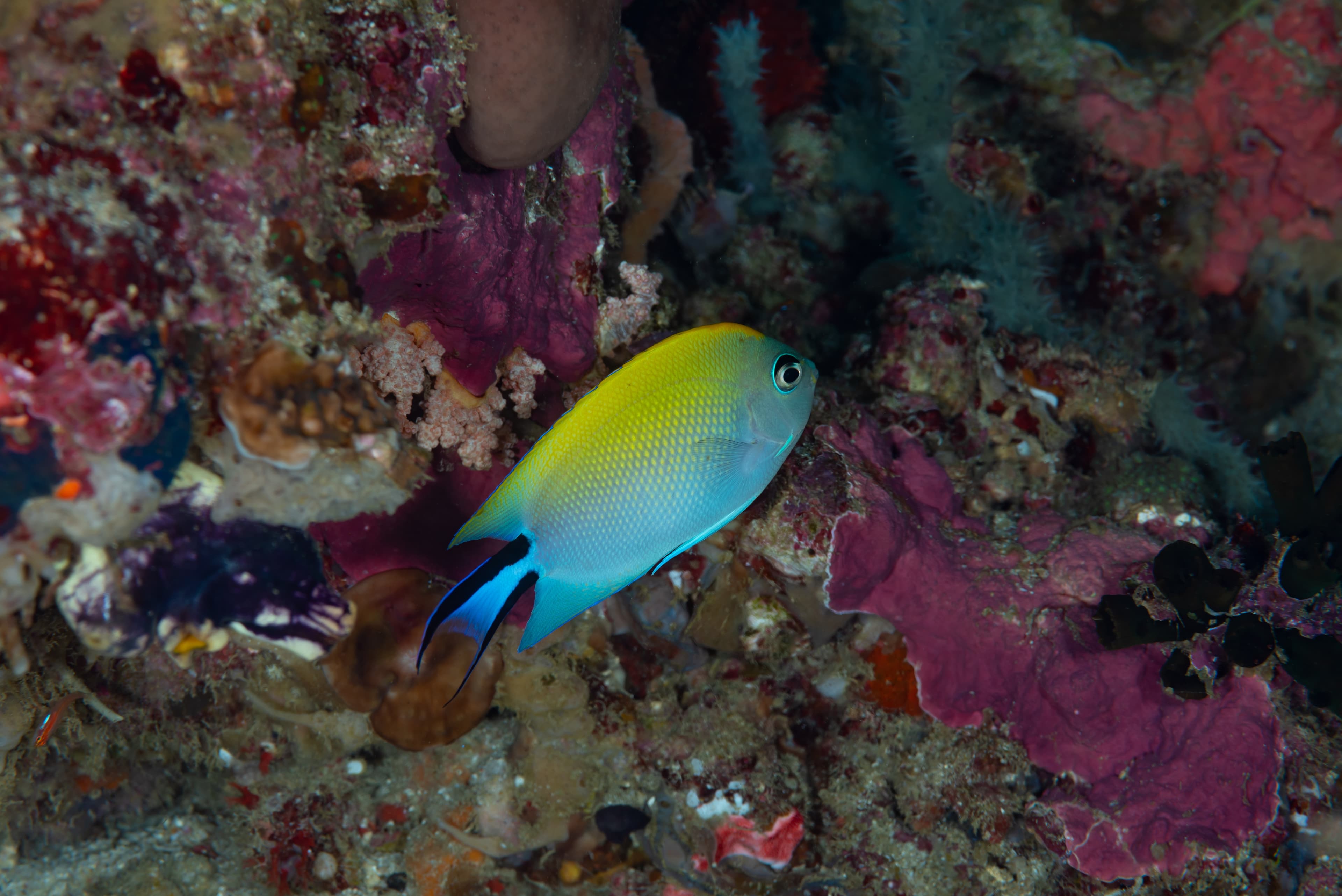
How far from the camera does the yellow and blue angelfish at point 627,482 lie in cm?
183

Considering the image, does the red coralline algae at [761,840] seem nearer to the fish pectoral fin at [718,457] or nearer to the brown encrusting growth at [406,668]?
the brown encrusting growth at [406,668]

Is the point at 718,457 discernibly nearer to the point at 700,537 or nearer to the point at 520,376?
the point at 700,537

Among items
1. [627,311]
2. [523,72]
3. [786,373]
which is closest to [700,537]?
[786,373]

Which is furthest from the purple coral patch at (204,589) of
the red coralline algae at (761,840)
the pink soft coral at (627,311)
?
the red coralline algae at (761,840)

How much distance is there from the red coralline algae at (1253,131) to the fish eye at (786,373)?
16.1ft

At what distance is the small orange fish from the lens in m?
2.77

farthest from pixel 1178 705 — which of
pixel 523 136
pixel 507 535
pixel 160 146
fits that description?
pixel 160 146

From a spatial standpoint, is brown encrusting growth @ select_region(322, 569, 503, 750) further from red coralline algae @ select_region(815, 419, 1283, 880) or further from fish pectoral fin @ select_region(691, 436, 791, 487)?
red coralline algae @ select_region(815, 419, 1283, 880)

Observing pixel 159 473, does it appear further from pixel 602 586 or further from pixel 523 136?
pixel 523 136

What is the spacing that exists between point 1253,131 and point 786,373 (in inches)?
224

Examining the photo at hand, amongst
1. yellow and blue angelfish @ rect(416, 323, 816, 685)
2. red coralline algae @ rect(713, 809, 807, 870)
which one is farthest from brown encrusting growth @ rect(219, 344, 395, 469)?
red coralline algae @ rect(713, 809, 807, 870)

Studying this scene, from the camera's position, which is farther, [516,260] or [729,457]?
[516,260]

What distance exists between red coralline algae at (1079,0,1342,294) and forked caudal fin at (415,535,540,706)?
232 inches

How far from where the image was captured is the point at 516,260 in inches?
106
